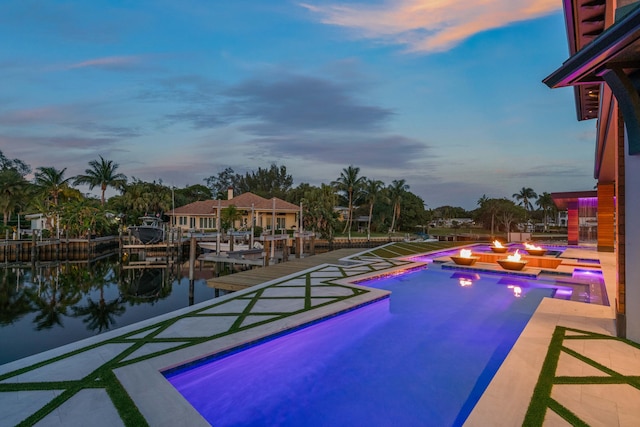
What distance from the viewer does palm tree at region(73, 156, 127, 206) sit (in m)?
36.8

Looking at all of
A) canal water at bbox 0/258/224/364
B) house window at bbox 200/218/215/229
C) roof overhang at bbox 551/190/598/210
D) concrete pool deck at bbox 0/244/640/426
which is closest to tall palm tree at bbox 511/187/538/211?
roof overhang at bbox 551/190/598/210

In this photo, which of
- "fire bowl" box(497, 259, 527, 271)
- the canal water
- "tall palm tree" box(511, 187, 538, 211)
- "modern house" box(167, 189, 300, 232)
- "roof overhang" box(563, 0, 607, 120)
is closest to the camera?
"roof overhang" box(563, 0, 607, 120)

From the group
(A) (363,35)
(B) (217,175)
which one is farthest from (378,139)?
(B) (217,175)

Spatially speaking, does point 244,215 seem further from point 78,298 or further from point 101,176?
point 78,298

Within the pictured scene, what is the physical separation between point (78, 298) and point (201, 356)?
39.0 feet

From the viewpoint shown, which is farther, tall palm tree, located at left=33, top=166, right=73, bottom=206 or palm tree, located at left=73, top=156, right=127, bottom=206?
palm tree, located at left=73, top=156, right=127, bottom=206

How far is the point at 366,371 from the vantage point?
464cm

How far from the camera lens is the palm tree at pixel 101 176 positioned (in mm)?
36812

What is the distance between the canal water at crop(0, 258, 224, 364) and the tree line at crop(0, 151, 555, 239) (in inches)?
293

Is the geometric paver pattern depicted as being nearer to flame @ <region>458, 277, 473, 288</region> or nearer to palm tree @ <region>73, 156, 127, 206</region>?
flame @ <region>458, 277, 473, 288</region>

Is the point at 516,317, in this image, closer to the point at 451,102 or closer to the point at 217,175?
the point at 451,102

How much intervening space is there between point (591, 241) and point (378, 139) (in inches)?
644

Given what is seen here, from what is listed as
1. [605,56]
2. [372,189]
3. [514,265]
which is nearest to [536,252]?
[514,265]

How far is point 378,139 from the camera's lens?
28.2 metres
